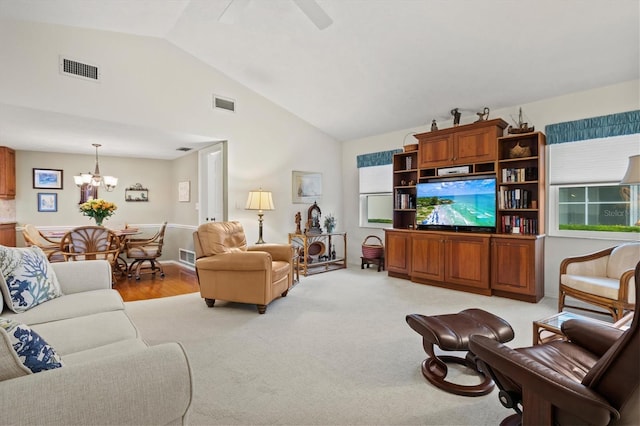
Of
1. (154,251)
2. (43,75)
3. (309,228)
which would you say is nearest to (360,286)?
(309,228)

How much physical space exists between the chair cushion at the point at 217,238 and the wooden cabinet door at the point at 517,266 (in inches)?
127

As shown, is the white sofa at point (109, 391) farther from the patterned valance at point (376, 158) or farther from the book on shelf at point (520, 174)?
the patterned valance at point (376, 158)

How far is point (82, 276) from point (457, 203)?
14.2 feet

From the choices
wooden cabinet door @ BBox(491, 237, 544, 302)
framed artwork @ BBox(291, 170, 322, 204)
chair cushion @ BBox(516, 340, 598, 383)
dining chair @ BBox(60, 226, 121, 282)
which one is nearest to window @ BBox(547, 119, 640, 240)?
wooden cabinet door @ BBox(491, 237, 544, 302)

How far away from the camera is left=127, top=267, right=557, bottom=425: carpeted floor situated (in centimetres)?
178

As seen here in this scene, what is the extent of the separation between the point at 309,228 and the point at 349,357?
352 cm

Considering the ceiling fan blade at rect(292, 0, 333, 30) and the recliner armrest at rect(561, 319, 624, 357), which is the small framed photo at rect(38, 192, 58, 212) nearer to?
the ceiling fan blade at rect(292, 0, 333, 30)

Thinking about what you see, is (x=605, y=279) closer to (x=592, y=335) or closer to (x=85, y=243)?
(x=592, y=335)

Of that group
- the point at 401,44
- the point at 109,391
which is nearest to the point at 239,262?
the point at 109,391

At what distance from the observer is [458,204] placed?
453 centimetres

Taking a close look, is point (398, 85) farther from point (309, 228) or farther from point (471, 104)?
point (309, 228)

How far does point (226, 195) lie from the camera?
5.04m

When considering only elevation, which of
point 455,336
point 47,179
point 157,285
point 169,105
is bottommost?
point 157,285

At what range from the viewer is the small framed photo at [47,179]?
5723 millimetres
